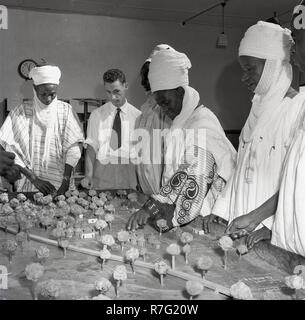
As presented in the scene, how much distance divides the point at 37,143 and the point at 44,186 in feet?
1.67

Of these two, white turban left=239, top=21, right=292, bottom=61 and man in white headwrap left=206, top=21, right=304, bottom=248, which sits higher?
white turban left=239, top=21, right=292, bottom=61

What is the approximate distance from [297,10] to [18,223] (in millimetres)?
1597

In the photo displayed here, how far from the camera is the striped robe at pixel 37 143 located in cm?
352

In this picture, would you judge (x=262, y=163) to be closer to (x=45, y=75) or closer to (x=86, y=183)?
(x=86, y=183)

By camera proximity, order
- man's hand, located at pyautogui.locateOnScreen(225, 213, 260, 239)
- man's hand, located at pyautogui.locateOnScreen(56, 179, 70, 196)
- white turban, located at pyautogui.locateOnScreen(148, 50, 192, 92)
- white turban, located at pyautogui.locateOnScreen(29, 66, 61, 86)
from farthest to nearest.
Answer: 1. white turban, located at pyautogui.locateOnScreen(29, 66, 61, 86)
2. man's hand, located at pyautogui.locateOnScreen(56, 179, 70, 196)
3. white turban, located at pyautogui.locateOnScreen(148, 50, 192, 92)
4. man's hand, located at pyautogui.locateOnScreen(225, 213, 260, 239)

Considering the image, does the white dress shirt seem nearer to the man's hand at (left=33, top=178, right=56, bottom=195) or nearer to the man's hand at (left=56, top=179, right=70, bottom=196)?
the man's hand at (left=56, top=179, right=70, bottom=196)

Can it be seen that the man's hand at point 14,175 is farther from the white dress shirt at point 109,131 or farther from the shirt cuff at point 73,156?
the white dress shirt at point 109,131

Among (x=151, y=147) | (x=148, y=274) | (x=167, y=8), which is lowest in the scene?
(x=148, y=274)

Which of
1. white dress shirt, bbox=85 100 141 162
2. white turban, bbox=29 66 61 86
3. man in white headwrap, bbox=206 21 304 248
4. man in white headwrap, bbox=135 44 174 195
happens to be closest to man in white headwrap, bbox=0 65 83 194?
white turban, bbox=29 66 61 86

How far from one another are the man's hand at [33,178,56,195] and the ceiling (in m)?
4.56

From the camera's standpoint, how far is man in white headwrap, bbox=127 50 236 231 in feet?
7.33

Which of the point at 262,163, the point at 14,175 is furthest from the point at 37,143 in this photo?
the point at 262,163

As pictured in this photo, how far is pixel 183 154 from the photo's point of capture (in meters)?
2.50

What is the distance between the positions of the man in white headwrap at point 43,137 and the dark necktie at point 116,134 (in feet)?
0.95
